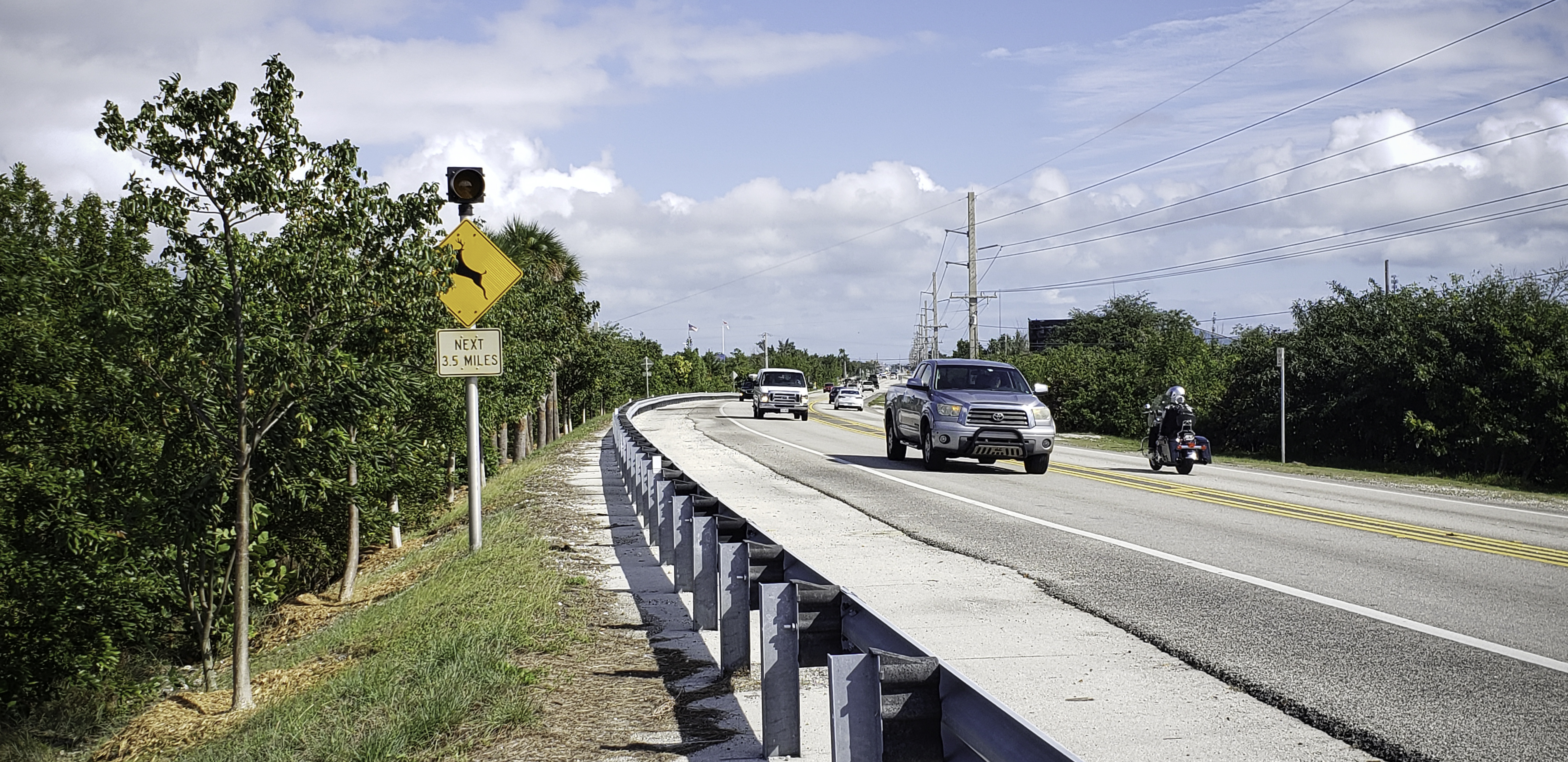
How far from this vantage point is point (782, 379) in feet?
155

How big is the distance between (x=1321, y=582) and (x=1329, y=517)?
16.5 ft

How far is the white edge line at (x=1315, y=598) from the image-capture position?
6.36m

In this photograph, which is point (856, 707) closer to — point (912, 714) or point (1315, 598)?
point (912, 714)

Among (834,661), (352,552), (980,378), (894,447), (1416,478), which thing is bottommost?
(352,552)

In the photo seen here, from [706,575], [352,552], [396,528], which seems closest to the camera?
[706,575]

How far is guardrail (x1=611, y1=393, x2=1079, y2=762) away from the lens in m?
3.12

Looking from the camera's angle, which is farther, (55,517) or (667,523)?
(55,517)

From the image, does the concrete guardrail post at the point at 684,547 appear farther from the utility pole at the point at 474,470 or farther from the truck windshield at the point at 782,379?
the truck windshield at the point at 782,379

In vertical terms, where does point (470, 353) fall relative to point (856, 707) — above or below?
above

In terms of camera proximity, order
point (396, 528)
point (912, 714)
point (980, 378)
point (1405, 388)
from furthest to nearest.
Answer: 1. point (1405, 388)
2. point (396, 528)
3. point (980, 378)
4. point (912, 714)

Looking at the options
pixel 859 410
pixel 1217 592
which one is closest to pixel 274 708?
pixel 1217 592

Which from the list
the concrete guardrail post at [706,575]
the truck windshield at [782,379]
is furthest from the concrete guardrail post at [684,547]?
the truck windshield at [782,379]

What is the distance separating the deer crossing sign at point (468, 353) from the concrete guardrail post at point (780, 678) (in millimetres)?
6845

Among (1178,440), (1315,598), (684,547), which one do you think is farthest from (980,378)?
(684,547)
